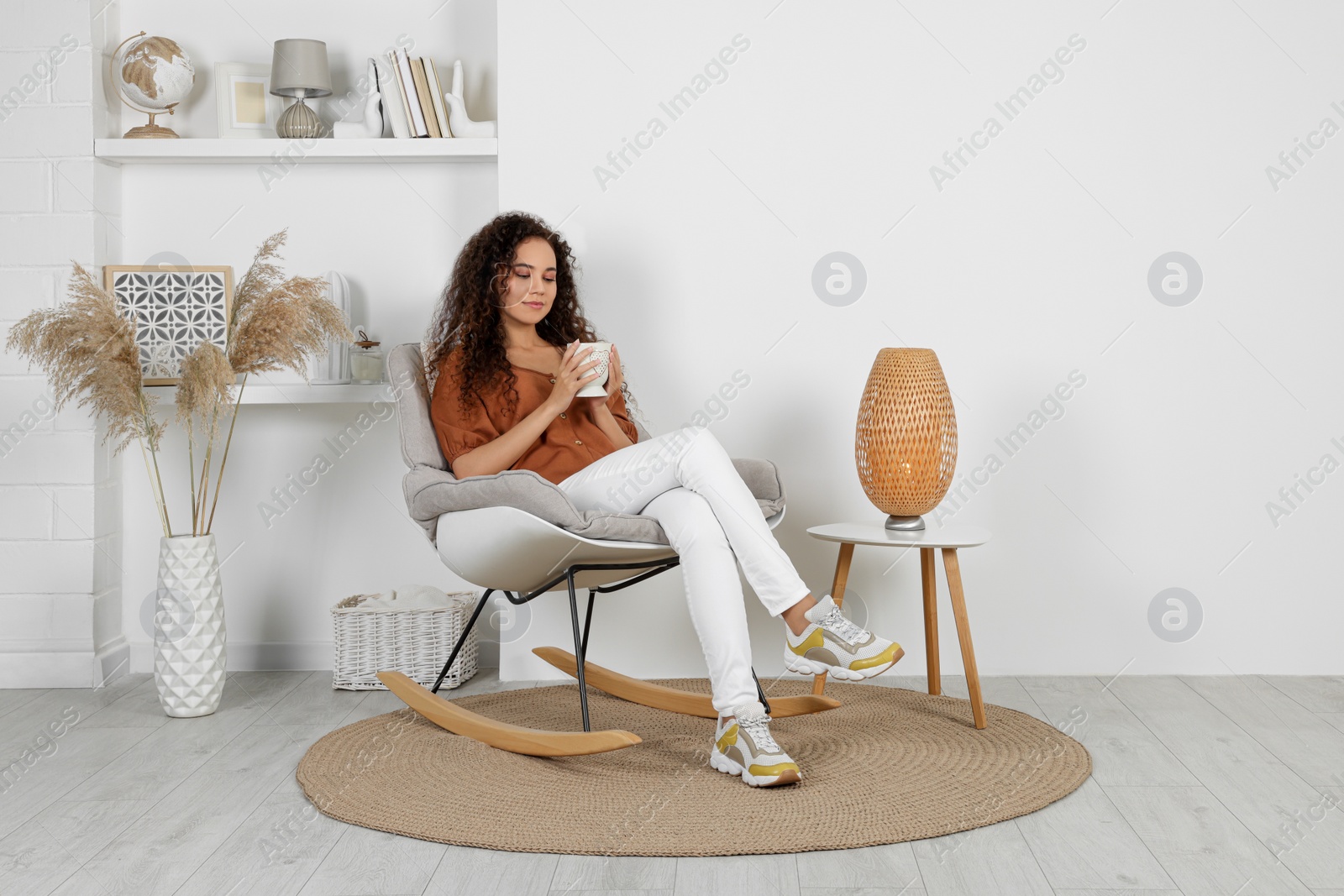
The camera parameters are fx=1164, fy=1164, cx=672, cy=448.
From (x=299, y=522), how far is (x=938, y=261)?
5.87 feet

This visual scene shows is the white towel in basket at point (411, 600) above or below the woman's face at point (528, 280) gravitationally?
below

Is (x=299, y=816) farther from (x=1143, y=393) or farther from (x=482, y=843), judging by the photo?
(x=1143, y=393)

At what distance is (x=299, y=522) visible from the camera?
3.09 meters

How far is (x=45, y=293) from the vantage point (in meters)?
2.88

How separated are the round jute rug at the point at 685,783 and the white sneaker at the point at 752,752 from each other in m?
0.02

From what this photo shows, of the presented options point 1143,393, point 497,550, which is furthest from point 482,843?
point 1143,393

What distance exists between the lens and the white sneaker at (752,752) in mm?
1980

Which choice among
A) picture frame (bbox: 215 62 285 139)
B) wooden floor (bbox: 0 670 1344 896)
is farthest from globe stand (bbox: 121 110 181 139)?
wooden floor (bbox: 0 670 1344 896)

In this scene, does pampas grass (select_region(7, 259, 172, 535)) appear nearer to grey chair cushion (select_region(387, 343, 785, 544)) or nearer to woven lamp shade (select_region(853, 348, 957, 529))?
grey chair cushion (select_region(387, 343, 785, 544))

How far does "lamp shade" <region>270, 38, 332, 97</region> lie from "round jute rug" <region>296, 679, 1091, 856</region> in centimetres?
158

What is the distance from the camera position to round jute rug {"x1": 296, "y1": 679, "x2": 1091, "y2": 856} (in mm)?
1800

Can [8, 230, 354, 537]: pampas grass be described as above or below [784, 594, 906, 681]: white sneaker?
above

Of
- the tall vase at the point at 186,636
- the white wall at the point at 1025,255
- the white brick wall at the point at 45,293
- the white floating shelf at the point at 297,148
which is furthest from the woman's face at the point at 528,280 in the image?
the white brick wall at the point at 45,293

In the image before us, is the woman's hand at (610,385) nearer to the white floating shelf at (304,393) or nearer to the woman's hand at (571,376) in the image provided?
the woman's hand at (571,376)
